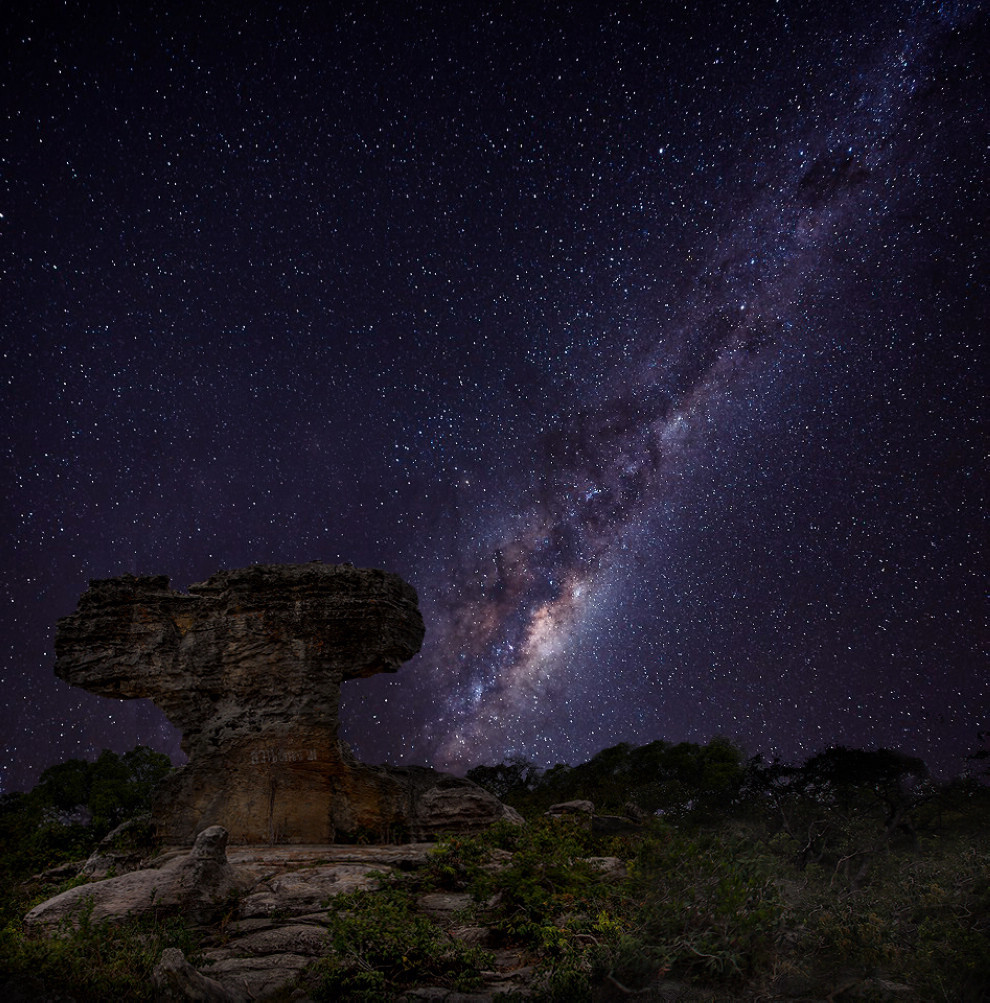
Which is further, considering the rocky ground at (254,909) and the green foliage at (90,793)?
the green foliage at (90,793)

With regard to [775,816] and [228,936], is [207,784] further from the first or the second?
[775,816]

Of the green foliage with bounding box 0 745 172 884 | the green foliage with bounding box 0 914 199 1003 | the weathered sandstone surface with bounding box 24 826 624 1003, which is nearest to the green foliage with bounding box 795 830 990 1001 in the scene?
the weathered sandstone surface with bounding box 24 826 624 1003

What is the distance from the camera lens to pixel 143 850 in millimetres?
13828

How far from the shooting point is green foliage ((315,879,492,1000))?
7.23 metres

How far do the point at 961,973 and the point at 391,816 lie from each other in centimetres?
1151

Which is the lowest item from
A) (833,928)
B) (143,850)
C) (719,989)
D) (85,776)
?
(719,989)

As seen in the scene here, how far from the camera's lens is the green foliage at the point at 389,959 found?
23.7 ft

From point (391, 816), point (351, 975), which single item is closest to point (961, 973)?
point (351, 975)

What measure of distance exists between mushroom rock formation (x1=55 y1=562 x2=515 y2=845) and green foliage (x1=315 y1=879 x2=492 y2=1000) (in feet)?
21.4

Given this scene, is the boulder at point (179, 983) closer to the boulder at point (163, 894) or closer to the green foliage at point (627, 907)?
the boulder at point (163, 894)

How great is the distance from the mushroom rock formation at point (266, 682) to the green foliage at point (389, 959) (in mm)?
6537

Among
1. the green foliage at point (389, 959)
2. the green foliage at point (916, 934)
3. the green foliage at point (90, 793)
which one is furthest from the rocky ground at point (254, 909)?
the green foliage at point (90, 793)

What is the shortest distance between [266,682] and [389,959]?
1007cm

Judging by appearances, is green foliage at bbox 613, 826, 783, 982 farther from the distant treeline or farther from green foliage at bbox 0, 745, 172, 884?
green foliage at bbox 0, 745, 172, 884
